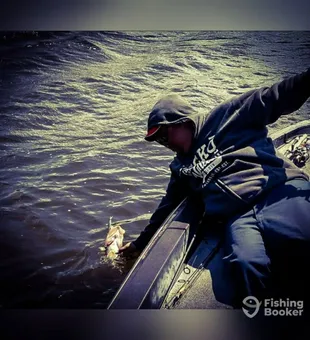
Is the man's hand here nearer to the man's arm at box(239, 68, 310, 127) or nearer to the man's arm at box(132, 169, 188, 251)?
the man's arm at box(132, 169, 188, 251)

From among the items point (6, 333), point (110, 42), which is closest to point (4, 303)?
point (6, 333)

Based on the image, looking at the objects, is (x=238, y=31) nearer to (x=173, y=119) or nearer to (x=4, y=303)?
(x=173, y=119)

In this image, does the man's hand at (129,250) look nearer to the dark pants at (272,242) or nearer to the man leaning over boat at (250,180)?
the man leaning over boat at (250,180)

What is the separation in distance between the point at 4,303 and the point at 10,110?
0.86 m

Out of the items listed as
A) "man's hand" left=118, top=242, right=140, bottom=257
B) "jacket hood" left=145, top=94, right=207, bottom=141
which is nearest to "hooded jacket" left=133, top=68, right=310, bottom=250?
"jacket hood" left=145, top=94, right=207, bottom=141

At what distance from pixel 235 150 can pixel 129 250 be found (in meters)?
0.56

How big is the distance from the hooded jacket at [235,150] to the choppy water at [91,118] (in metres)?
0.40

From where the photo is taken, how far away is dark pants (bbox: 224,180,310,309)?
3.82 feet

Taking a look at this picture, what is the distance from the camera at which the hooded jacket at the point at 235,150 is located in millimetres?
1228

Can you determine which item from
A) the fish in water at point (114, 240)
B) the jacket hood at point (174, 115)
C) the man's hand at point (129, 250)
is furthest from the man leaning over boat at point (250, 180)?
the fish in water at point (114, 240)

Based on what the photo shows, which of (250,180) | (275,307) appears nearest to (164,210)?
(250,180)

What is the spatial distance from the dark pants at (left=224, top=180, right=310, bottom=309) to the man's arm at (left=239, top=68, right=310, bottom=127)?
0.77 ft
